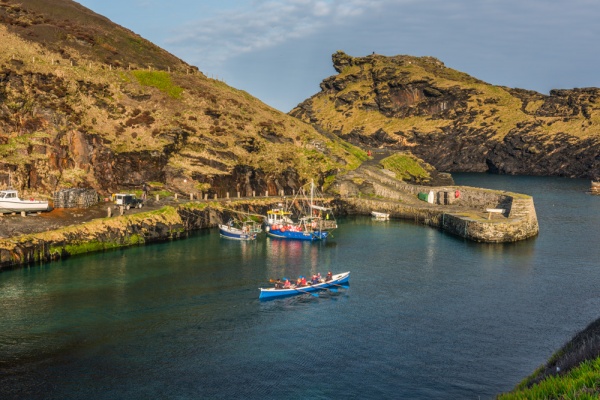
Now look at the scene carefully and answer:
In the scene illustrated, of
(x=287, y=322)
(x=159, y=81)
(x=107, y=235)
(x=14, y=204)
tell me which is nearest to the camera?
(x=287, y=322)

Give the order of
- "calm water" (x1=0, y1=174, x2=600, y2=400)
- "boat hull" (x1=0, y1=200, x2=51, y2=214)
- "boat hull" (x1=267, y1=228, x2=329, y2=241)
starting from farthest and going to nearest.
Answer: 1. "boat hull" (x1=267, y1=228, x2=329, y2=241)
2. "boat hull" (x1=0, y1=200, x2=51, y2=214)
3. "calm water" (x1=0, y1=174, x2=600, y2=400)

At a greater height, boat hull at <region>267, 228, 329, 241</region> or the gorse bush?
the gorse bush

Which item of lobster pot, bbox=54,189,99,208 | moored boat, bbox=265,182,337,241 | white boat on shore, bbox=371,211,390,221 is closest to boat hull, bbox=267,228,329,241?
moored boat, bbox=265,182,337,241

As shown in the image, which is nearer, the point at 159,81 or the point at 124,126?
the point at 124,126

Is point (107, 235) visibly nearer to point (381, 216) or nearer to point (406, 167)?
point (381, 216)

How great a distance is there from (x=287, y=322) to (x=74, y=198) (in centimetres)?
5657

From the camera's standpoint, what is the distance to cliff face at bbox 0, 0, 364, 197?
371 feet

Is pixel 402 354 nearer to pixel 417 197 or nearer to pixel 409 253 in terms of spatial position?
pixel 409 253

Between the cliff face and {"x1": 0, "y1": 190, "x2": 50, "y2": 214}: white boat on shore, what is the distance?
13085mm

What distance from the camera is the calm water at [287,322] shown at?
44.6 m

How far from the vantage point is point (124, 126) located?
127 meters

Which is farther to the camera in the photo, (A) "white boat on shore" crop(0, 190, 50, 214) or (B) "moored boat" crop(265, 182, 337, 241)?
(B) "moored boat" crop(265, 182, 337, 241)

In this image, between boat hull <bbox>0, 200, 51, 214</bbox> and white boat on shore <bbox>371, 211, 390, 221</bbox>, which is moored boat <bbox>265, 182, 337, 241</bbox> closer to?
white boat on shore <bbox>371, 211, 390, 221</bbox>

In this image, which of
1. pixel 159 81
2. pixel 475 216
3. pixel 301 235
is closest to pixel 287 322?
pixel 301 235
